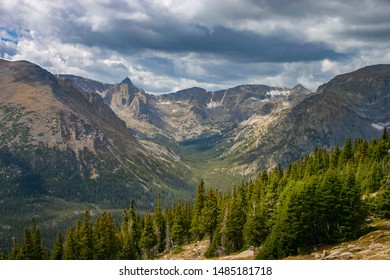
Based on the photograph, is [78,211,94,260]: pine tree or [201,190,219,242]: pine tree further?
[201,190,219,242]: pine tree

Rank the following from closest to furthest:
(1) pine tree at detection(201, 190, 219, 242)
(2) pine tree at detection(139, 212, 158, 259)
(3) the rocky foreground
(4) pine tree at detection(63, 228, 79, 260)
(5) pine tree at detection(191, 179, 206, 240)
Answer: (3) the rocky foreground < (4) pine tree at detection(63, 228, 79, 260) < (1) pine tree at detection(201, 190, 219, 242) < (5) pine tree at detection(191, 179, 206, 240) < (2) pine tree at detection(139, 212, 158, 259)

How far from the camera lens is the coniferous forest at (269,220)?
78.0m

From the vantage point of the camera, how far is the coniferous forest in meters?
78.0

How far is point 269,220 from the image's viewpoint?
297ft

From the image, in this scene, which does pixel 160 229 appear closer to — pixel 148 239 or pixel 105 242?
pixel 148 239

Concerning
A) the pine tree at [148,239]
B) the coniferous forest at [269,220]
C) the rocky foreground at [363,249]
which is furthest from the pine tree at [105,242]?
the rocky foreground at [363,249]

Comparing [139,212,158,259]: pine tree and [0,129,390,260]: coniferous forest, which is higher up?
[0,129,390,260]: coniferous forest

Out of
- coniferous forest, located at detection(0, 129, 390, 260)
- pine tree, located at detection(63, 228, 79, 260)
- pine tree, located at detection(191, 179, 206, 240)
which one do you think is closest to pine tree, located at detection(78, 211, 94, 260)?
coniferous forest, located at detection(0, 129, 390, 260)

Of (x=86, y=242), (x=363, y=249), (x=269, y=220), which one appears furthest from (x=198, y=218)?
(x=363, y=249)

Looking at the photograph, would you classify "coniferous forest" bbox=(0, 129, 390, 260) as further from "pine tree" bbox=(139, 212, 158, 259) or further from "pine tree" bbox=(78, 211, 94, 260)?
"pine tree" bbox=(139, 212, 158, 259)

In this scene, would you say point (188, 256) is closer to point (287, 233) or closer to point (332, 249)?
point (287, 233)

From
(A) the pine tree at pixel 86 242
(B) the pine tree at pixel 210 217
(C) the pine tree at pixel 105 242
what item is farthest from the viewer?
(B) the pine tree at pixel 210 217

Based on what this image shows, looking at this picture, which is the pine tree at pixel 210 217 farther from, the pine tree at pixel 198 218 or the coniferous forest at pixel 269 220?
the pine tree at pixel 198 218
